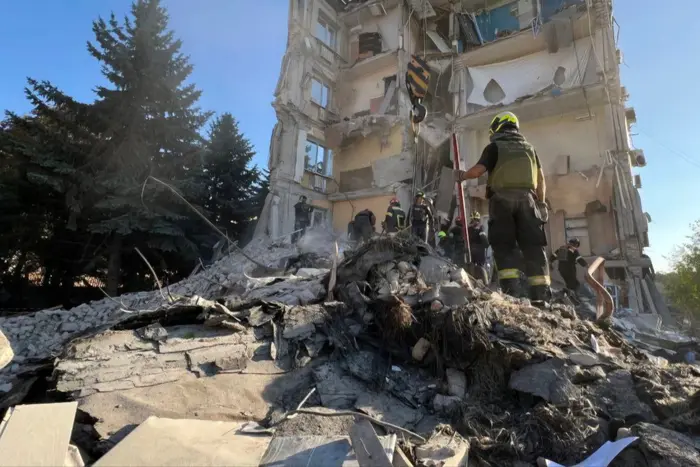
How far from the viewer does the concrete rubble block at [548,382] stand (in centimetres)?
218

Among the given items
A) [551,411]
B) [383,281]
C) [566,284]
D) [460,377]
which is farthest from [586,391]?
A: [566,284]

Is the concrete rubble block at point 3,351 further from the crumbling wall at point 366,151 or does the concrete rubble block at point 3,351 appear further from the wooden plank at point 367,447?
the crumbling wall at point 366,151

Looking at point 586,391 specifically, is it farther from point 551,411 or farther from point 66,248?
point 66,248

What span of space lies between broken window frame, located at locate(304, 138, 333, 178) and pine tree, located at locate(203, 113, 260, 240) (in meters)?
2.24

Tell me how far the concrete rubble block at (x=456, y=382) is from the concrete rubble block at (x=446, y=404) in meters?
0.07

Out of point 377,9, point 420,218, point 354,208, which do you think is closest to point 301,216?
point 354,208

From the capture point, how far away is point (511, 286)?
3.67m

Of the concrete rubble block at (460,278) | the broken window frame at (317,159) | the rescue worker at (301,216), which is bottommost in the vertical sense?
the concrete rubble block at (460,278)

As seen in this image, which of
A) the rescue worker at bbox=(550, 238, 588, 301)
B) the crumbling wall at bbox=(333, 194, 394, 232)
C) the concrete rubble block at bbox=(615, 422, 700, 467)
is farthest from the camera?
the crumbling wall at bbox=(333, 194, 394, 232)

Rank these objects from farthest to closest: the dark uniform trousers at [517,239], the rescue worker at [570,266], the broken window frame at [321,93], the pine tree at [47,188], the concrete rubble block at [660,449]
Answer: the broken window frame at [321,93]
the pine tree at [47,188]
the rescue worker at [570,266]
the dark uniform trousers at [517,239]
the concrete rubble block at [660,449]

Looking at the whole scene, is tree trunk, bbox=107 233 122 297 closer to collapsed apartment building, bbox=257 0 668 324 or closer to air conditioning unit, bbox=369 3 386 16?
collapsed apartment building, bbox=257 0 668 324

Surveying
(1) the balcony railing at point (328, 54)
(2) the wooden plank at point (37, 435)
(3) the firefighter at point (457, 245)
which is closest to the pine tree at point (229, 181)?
(1) the balcony railing at point (328, 54)

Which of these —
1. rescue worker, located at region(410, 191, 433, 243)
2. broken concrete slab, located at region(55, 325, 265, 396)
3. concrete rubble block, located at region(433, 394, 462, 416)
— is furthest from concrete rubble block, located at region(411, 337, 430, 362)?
rescue worker, located at region(410, 191, 433, 243)

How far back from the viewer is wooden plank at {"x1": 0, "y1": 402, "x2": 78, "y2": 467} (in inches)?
60.1
